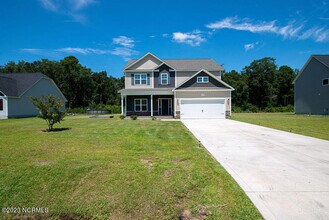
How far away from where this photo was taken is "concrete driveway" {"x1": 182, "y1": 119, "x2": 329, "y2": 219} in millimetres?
3273

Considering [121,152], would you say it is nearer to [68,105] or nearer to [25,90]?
[25,90]

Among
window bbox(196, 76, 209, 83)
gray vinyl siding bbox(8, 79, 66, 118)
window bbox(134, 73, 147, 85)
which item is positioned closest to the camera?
window bbox(196, 76, 209, 83)

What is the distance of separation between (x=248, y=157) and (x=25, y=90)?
97.2 feet

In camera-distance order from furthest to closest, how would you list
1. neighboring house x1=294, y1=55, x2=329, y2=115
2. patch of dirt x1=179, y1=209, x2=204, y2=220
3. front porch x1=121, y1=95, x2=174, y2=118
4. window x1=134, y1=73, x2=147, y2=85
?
neighboring house x1=294, y1=55, x2=329, y2=115
front porch x1=121, y1=95, x2=174, y2=118
window x1=134, y1=73, x2=147, y2=85
patch of dirt x1=179, y1=209, x2=204, y2=220

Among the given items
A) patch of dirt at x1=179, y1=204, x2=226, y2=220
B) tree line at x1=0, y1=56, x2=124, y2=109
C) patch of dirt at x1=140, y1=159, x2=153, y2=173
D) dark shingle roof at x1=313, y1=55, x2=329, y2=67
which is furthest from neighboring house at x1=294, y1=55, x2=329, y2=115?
tree line at x1=0, y1=56, x2=124, y2=109

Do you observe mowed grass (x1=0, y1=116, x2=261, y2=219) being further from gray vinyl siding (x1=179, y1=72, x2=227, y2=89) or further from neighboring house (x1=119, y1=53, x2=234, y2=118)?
gray vinyl siding (x1=179, y1=72, x2=227, y2=89)

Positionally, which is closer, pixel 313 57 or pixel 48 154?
pixel 48 154

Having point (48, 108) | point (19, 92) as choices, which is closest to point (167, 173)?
point (48, 108)

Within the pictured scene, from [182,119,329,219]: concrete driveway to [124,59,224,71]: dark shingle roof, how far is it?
1897cm

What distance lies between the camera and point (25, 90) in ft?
86.5

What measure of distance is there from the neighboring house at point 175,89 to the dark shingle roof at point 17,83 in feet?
46.4

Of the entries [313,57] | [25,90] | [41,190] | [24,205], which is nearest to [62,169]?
[41,190]

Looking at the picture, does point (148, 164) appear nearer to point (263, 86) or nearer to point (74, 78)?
point (74, 78)

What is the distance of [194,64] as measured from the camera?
26.8 meters
